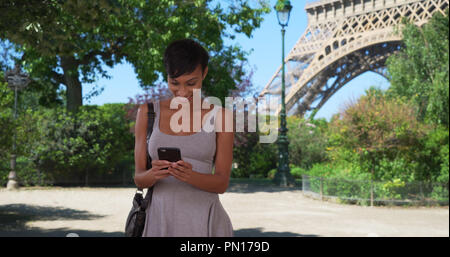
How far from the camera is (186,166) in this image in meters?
1.89

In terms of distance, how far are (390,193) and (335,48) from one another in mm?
34088

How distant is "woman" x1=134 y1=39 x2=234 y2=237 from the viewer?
6.40 ft

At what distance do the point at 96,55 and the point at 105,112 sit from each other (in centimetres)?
275

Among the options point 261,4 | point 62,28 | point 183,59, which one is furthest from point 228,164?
point 261,4

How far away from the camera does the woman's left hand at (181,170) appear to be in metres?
1.88

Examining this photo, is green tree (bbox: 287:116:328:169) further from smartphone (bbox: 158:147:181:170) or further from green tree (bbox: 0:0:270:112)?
smartphone (bbox: 158:147:181:170)

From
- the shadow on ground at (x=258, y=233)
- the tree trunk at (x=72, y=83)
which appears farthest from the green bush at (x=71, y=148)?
the shadow on ground at (x=258, y=233)

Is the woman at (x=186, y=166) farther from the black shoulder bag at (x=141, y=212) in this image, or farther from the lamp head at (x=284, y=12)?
the lamp head at (x=284, y=12)

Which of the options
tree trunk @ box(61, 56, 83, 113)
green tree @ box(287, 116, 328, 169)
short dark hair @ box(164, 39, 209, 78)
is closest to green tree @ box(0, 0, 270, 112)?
tree trunk @ box(61, 56, 83, 113)

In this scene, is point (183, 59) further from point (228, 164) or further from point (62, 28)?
point (62, 28)

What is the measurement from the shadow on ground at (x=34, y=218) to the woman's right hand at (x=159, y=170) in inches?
265

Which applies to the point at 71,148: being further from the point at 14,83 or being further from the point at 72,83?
the point at 14,83

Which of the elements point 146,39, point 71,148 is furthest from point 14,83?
point 146,39

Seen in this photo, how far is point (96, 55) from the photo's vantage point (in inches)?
838
